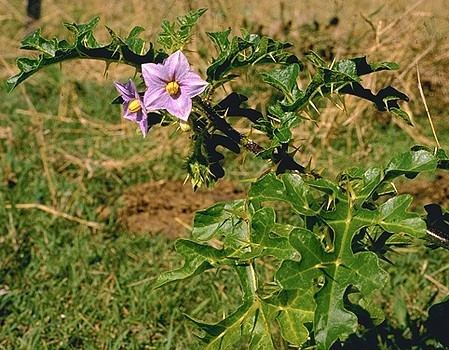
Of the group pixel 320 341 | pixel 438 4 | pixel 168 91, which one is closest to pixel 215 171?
pixel 168 91

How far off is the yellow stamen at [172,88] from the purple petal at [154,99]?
0.02 metres

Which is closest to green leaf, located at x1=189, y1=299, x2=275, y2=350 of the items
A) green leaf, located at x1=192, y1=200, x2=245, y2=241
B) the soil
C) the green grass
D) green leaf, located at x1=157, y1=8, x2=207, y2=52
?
green leaf, located at x1=192, y1=200, x2=245, y2=241

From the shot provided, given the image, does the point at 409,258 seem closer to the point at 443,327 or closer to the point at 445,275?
the point at 445,275

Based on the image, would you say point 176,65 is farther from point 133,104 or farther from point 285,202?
point 285,202

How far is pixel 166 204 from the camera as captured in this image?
3.73 metres

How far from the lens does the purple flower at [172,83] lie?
1663mm

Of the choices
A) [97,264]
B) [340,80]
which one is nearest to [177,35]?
[340,80]

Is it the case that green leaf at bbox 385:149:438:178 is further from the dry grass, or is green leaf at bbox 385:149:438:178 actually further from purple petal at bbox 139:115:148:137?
the dry grass

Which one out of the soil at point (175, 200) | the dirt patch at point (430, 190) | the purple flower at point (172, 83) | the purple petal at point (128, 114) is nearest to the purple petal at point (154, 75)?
the purple flower at point (172, 83)

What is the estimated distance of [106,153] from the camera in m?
4.25

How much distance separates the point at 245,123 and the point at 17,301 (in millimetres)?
1906

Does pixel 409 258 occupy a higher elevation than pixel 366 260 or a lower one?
lower

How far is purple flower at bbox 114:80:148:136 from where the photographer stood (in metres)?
1.73

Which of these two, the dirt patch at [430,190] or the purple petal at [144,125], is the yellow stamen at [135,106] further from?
the dirt patch at [430,190]
